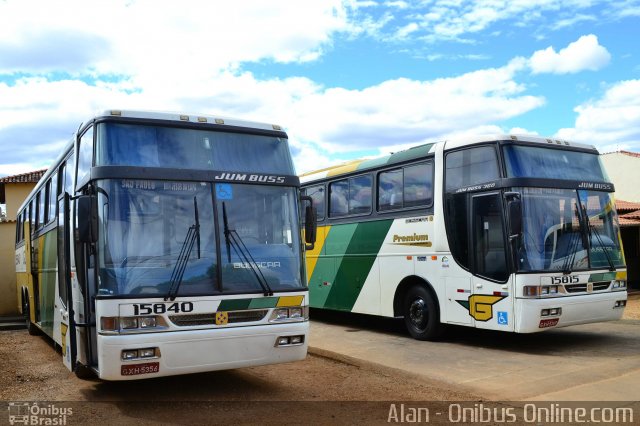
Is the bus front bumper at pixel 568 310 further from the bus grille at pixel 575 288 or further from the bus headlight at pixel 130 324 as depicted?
the bus headlight at pixel 130 324

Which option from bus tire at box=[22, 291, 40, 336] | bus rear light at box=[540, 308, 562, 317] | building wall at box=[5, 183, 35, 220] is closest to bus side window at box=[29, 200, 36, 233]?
bus tire at box=[22, 291, 40, 336]

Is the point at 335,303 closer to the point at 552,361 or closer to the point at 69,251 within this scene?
the point at 552,361

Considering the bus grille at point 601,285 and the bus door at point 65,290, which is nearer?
the bus door at point 65,290

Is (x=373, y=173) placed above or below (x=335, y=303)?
above

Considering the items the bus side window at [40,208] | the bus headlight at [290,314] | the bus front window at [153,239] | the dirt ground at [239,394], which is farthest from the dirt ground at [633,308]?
the bus side window at [40,208]

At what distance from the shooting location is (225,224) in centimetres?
727

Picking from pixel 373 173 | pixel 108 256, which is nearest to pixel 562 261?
pixel 373 173

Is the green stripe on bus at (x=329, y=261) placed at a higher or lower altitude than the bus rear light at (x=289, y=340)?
higher

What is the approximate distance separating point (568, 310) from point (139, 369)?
22.4 ft

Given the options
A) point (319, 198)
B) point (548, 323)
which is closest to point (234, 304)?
point (548, 323)

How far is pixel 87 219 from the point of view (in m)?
6.68

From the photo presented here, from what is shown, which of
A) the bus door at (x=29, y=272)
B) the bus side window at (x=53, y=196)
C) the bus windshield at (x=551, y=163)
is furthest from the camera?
the bus door at (x=29, y=272)

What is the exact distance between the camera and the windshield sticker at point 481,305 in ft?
34.2

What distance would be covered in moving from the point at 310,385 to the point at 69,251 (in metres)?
3.48
